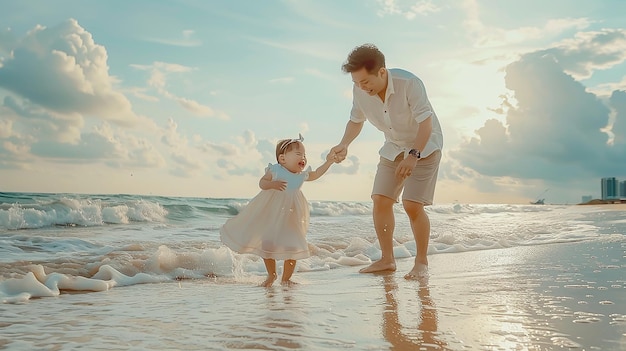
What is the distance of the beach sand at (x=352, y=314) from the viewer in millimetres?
2391

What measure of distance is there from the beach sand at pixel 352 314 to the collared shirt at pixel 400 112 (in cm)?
118

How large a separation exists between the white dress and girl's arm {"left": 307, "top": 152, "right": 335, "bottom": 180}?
2.4 inches

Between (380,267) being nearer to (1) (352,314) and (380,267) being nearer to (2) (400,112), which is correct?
(2) (400,112)

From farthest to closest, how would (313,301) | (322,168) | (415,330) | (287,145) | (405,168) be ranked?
(322,168), (287,145), (405,168), (313,301), (415,330)

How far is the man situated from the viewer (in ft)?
15.2

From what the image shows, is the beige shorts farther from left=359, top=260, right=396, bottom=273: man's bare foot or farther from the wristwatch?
left=359, top=260, right=396, bottom=273: man's bare foot

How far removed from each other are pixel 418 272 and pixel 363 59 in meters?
1.83

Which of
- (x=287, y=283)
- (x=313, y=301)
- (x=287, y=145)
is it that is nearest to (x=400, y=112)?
(x=287, y=145)

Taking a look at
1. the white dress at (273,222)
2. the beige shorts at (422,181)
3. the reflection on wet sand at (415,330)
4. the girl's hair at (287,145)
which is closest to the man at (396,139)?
the beige shorts at (422,181)

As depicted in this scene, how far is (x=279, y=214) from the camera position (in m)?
4.93

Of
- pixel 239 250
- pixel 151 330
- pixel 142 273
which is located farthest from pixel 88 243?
pixel 151 330

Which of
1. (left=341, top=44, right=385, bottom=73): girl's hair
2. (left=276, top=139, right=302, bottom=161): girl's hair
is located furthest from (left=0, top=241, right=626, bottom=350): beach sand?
(left=341, top=44, right=385, bottom=73): girl's hair

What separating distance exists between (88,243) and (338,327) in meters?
5.83

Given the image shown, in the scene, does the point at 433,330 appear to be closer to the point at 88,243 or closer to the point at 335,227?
the point at 88,243
